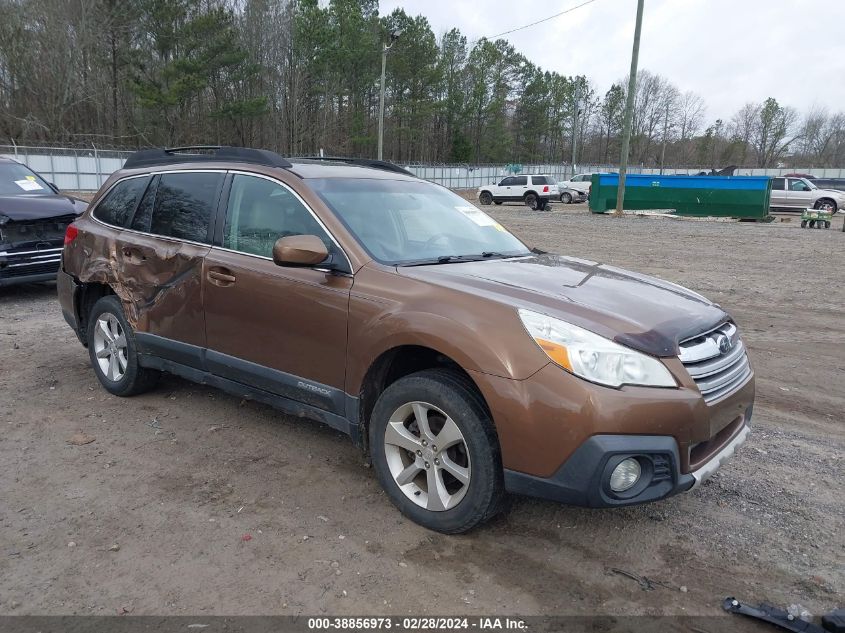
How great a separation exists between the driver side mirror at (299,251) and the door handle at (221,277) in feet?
2.09

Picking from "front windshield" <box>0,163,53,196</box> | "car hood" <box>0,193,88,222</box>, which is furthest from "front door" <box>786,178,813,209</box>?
"front windshield" <box>0,163,53,196</box>

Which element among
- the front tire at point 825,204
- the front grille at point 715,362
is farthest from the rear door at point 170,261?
the front tire at point 825,204

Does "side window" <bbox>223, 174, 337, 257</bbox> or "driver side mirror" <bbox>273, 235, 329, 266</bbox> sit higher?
"side window" <bbox>223, 174, 337, 257</bbox>

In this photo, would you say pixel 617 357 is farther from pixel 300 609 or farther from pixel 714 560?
pixel 300 609

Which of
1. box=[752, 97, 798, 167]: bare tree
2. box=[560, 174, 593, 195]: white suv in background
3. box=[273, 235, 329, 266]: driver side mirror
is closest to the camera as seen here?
box=[273, 235, 329, 266]: driver side mirror

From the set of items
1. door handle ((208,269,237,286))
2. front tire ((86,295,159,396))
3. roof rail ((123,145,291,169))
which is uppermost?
roof rail ((123,145,291,169))

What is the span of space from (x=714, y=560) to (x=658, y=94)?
107 meters

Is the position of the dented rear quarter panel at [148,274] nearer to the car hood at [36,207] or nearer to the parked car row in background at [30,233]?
the parked car row in background at [30,233]

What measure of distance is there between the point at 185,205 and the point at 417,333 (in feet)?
Result: 7.32

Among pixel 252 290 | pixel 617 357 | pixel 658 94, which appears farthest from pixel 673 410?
pixel 658 94

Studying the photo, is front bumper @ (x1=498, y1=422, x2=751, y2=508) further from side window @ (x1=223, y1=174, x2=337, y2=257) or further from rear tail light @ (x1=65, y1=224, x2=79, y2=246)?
rear tail light @ (x1=65, y1=224, x2=79, y2=246)

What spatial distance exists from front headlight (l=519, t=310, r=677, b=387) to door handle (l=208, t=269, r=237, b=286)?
202 centimetres

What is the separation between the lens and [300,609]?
8.40ft

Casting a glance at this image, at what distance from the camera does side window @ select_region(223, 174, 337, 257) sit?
145 inches
